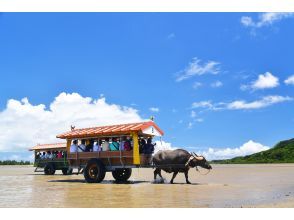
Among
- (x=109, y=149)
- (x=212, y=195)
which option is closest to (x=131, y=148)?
(x=109, y=149)

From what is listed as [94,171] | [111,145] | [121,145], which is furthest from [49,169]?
[121,145]

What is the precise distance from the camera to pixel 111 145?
16688 mm

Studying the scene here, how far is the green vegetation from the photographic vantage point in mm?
55812

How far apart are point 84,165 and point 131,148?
2.66 metres

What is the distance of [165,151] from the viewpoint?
16.0m

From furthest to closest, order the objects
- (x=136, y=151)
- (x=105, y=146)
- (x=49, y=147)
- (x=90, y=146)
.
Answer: (x=49, y=147) → (x=90, y=146) → (x=105, y=146) → (x=136, y=151)

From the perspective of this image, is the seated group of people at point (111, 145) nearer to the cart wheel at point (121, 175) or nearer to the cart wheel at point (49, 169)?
the cart wheel at point (121, 175)

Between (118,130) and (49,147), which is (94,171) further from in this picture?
(49,147)

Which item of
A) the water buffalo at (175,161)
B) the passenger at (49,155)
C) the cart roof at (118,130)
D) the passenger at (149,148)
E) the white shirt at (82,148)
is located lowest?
the water buffalo at (175,161)

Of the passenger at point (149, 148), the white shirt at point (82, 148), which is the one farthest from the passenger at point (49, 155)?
the passenger at point (149, 148)

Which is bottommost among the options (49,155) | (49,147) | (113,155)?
(113,155)

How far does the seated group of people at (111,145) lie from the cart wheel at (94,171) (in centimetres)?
60

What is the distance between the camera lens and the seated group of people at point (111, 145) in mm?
16141

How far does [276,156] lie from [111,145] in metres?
45.9
